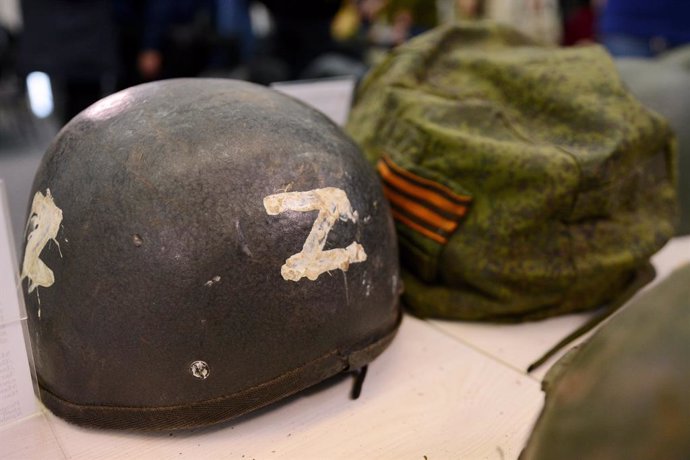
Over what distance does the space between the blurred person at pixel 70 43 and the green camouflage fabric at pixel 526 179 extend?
1453 mm

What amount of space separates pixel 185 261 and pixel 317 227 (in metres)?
0.15

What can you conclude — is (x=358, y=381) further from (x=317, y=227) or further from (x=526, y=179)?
(x=526, y=179)

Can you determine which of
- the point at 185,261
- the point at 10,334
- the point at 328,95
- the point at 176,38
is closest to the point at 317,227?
the point at 185,261

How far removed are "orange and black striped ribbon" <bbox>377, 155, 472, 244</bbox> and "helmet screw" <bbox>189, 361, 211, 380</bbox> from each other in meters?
0.41

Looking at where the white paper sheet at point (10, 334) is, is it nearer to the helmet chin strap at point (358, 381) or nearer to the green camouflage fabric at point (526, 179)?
the helmet chin strap at point (358, 381)

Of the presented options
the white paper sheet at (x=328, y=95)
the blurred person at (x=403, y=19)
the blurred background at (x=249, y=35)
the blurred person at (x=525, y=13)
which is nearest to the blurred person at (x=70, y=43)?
the blurred background at (x=249, y=35)

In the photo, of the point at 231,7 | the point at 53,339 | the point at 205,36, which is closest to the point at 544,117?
the point at 53,339

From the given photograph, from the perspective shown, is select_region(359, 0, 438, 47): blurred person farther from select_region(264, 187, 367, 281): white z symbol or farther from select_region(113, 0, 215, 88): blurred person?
select_region(264, 187, 367, 281): white z symbol

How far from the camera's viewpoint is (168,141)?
73 cm

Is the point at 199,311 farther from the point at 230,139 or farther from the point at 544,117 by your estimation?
the point at 544,117

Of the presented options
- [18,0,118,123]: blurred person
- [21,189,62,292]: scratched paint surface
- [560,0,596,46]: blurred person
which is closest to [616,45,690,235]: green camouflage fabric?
[21,189,62,292]: scratched paint surface

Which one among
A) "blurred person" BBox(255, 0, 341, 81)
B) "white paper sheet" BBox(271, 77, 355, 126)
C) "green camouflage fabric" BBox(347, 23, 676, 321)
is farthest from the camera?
"blurred person" BBox(255, 0, 341, 81)

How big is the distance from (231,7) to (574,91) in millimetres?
1838

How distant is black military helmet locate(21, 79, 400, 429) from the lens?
0.70m
